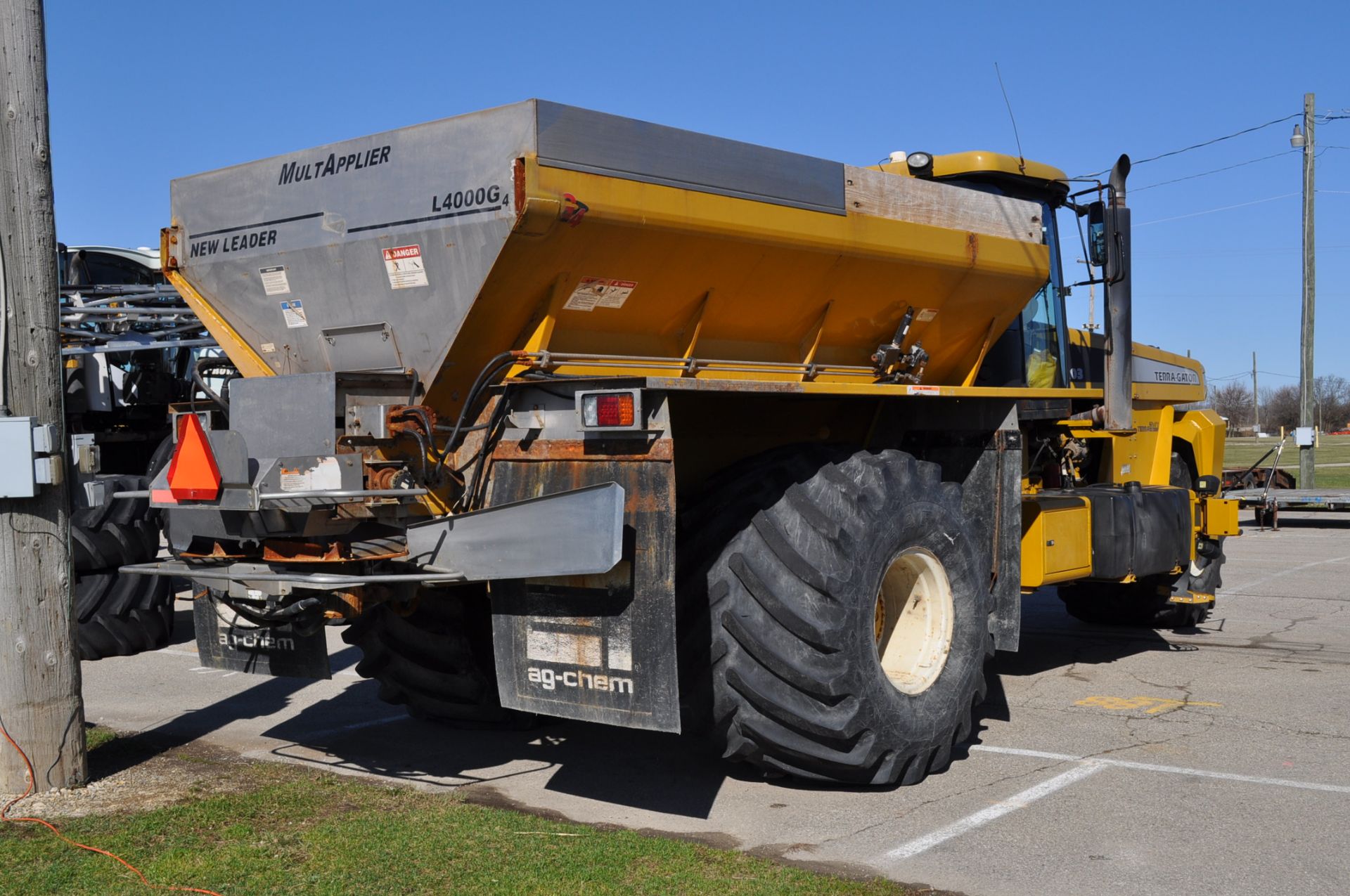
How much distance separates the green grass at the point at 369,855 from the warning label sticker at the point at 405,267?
87.5 inches

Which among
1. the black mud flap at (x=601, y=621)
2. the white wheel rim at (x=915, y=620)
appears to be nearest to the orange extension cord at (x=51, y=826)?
the black mud flap at (x=601, y=621)

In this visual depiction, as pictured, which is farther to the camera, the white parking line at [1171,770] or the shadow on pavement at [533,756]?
the shadow on pavement at [533,756]

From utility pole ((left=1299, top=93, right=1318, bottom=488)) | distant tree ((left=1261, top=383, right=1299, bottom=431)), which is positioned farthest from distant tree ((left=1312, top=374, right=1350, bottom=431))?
utility pole ((left=1299, top=93, right=1318, bottom=488))

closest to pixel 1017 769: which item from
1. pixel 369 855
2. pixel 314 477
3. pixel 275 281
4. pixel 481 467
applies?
pixel 481 467

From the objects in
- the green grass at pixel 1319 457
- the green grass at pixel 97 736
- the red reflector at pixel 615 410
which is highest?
the red reflector at pixel 615 410

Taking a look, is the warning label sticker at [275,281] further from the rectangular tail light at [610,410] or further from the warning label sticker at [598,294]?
the rectangular tail light at [610,410]

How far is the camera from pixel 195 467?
521 centimetres

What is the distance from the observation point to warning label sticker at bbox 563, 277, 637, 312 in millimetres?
5172

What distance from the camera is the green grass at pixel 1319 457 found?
33688 mm

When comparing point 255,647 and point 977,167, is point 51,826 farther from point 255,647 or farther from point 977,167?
point 977,167

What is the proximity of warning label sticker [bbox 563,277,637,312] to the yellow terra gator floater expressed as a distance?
0.04ft

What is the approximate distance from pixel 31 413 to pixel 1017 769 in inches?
192

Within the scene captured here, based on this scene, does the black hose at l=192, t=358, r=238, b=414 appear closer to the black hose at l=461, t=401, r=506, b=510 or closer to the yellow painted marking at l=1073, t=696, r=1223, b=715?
the black hose at l=461, t=401, r=506, b=510

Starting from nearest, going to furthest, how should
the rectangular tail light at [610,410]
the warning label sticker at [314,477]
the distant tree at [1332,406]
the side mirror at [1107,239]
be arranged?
the rectangular tail light at [610,410], the warning label sticker at [314,477], the side mirror at [1107,239], the distant tree at [1332,406]
